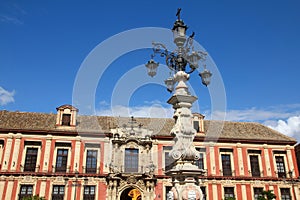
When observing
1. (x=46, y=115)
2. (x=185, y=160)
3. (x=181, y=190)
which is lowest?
(x=181, y=190)

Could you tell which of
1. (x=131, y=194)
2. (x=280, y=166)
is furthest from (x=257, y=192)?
(x=131, y=194)

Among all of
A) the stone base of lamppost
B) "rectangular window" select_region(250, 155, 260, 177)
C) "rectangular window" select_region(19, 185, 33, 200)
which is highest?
"rectangular window" select_region(250, 155, 260, 177)

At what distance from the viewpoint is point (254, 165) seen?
22.5 m

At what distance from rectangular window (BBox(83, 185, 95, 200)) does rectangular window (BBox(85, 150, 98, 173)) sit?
1.29 metres

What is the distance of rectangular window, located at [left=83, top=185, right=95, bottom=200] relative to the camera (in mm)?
19531

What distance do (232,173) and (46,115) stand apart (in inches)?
682

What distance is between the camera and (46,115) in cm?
2325

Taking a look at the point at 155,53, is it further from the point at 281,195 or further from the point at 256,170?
the point at 281,195

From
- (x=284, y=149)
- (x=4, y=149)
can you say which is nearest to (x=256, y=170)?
(x=284, y=149)

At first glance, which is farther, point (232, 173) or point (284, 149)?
point (284, 149)

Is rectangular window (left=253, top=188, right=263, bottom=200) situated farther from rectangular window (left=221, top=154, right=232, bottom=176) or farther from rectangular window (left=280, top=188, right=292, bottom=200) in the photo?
rectangular window (left=221, top=154, right=232, bottom=176)

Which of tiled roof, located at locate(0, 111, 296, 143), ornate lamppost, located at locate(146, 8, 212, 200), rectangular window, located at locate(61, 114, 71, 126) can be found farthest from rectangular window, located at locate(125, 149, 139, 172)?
ornate lamppost, located at locate(146, 8, 212, 200)

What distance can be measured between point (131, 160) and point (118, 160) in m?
1.09

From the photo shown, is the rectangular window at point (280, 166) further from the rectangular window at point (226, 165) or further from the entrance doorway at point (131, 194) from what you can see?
the entrance doorway at point (131, 194)
